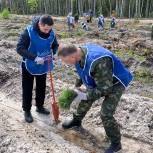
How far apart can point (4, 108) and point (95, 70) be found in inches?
112

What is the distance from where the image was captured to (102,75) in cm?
475

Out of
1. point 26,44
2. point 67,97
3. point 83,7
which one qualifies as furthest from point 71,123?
point 83,7

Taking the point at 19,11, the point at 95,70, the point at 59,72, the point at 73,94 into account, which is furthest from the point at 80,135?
the point at 19,11

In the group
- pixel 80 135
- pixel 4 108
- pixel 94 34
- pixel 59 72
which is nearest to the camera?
pixel 80 135

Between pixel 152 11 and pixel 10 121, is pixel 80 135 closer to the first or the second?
Result: pixel 10 121

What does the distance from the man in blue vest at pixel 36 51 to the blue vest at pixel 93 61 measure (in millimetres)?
927

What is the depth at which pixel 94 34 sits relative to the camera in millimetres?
20016

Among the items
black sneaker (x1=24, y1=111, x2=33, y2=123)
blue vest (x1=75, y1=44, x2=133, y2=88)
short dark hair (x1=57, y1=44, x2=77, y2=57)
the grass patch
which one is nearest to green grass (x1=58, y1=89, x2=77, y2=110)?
blue vest (x1=75, y1=44, x2=133, y2=88)

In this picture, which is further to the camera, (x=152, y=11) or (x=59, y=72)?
(x=152, y=11)

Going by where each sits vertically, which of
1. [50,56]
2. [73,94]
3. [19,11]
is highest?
[50,56]

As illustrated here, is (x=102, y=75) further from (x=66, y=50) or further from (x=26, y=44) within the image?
(x=26, y=44)

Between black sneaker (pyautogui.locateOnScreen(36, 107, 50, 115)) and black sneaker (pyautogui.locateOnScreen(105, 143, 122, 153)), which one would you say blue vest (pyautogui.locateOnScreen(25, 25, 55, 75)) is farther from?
black sneaker (pyautogui.locateOnScreen(105, 143, 122, 153))

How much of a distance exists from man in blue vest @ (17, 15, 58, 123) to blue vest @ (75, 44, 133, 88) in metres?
0.93

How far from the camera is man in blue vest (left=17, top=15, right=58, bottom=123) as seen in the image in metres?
5.79
